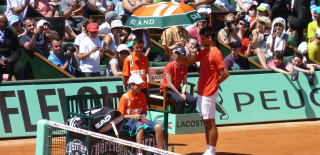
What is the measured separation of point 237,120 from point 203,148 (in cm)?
220

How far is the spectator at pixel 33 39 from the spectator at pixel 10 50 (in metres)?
0.24

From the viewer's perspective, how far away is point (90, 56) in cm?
945

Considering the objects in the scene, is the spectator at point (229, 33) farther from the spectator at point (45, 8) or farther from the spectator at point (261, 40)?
the spectator at point (45, 8)

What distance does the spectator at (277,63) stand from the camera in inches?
401

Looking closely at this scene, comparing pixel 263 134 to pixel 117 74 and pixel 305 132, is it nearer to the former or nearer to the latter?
pixel 305 132

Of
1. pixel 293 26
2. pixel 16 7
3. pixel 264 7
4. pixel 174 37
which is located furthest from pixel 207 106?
pixel 293 26

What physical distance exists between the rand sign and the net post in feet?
10.4

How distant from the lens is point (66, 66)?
9320mm

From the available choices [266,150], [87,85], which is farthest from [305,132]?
[87,85]

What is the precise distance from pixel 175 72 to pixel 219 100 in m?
1.73

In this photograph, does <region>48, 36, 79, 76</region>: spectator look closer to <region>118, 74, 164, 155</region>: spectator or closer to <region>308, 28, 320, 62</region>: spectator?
<region>118, 74, 164, 155</region>: spectator

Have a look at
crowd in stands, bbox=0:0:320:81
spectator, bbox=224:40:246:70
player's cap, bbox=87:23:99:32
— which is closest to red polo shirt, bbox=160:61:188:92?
crowd in stands, bbox=0:0:320:81

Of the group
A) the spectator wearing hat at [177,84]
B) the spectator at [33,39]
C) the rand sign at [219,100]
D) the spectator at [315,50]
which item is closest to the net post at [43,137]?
the rand sign at [219,100]

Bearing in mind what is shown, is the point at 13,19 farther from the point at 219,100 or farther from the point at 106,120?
the point at 219,100
